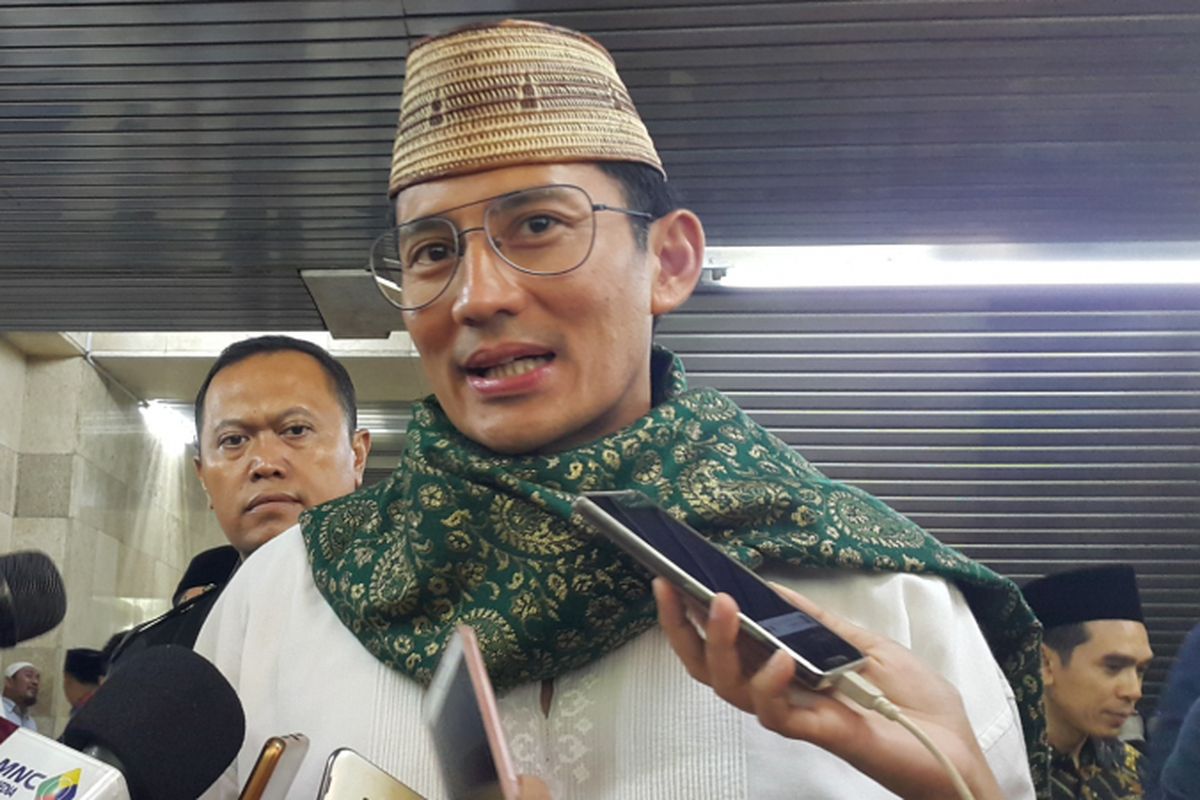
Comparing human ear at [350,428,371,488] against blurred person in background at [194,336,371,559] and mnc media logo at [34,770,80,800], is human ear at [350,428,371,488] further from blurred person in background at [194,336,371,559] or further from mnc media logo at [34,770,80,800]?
mnc media logo at [34,770,80,800]

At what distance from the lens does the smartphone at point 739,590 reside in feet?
3.17

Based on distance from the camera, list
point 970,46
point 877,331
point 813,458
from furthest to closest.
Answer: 1. point 813,458
2. point 877,331
3. point 970,46

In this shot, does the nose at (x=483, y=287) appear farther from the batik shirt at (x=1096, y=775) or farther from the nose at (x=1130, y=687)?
the nose at (x=1130, y=687)

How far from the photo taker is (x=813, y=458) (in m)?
10.2

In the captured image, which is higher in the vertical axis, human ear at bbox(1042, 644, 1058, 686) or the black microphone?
the black microphone

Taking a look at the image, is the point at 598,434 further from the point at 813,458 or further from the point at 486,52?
the point at 813,458

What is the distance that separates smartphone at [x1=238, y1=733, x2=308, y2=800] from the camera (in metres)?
1.02

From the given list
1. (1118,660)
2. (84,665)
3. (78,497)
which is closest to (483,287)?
(1118,660)

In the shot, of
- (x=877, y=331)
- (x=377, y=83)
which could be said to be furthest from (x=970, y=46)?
(x=877, y=331)

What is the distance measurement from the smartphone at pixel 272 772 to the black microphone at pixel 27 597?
480mm

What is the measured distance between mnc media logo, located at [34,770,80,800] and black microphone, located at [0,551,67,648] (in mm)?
529

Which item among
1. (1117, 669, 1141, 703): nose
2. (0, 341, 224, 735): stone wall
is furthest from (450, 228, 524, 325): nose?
(0, 341, 224, 735): stone wall

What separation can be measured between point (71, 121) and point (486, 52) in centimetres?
504

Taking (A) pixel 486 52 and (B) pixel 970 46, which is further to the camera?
(B) pixel 970 46
